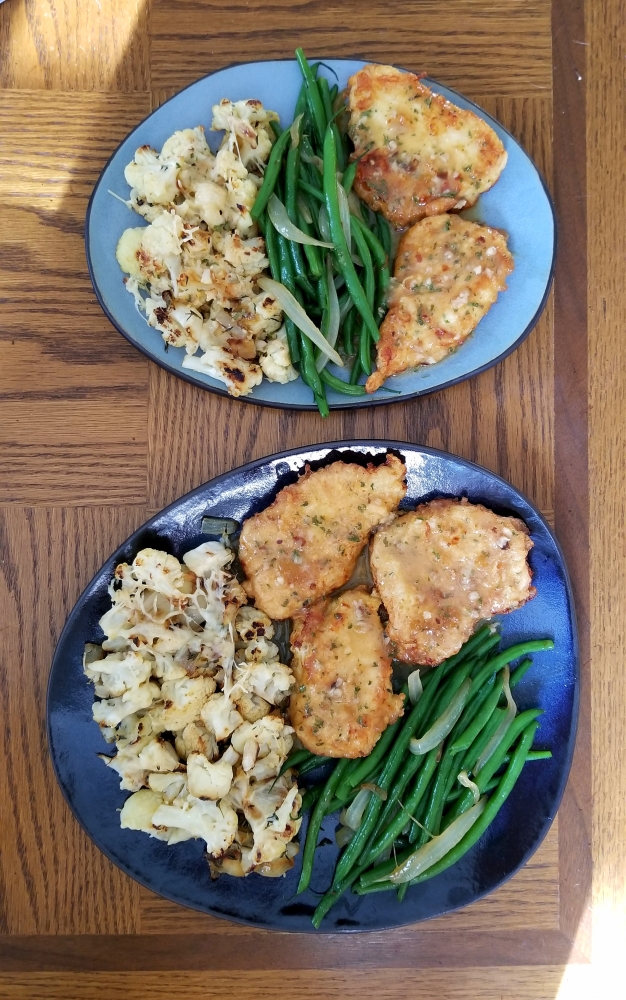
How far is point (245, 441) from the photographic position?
2291 millimetres

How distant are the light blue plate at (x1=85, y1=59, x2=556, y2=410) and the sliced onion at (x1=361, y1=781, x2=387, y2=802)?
1.20 meters

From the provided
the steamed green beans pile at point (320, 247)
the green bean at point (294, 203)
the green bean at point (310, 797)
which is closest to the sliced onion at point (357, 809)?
the green bean at point (310, 797)

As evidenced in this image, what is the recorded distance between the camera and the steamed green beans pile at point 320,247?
80.5 inches

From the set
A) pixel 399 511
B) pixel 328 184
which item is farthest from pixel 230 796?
pixel 328 184

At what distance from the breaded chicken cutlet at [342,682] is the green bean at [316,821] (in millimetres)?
84

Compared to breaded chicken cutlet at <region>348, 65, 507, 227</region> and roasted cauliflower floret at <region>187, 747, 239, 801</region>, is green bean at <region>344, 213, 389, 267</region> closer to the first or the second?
breaded chicken cutlet at <region>348, 65, 507, 227</region>

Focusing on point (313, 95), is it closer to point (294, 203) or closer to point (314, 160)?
point (314, 160)

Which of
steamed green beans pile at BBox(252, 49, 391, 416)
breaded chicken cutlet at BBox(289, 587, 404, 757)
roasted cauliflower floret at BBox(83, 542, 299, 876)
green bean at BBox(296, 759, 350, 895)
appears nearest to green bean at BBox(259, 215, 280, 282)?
steamed green beans pile at BBox(252, 49, 391, 416)

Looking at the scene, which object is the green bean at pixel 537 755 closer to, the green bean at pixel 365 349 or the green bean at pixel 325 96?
the green bean at pixel 365 349

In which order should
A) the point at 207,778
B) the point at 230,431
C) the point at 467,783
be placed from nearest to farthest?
1. the point at 207,778
2. the point at 467,783
3. the point at 230,431

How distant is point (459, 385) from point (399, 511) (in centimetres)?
52

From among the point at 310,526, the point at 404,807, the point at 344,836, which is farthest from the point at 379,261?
the point at 344,836

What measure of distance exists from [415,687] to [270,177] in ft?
5.39

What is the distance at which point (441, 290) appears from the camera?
209 centimetres
